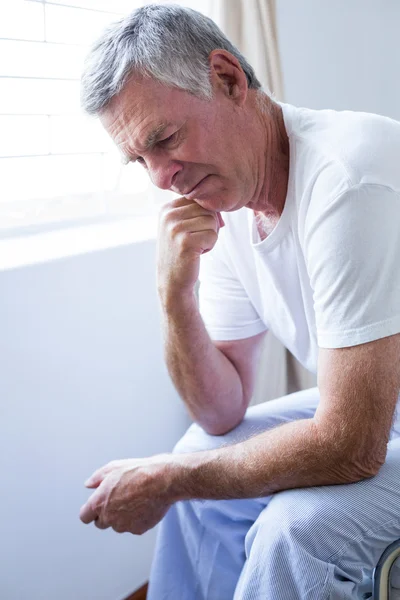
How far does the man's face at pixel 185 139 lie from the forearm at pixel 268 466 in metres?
0.42

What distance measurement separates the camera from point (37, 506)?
5.21 feet

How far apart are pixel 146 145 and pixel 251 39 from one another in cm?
80

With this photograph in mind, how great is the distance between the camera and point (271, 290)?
1430 mm

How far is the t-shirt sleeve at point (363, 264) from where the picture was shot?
1.05 metres

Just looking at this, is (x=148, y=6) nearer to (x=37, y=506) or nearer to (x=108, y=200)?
(x=108, y=200)

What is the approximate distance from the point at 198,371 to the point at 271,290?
0.77ft

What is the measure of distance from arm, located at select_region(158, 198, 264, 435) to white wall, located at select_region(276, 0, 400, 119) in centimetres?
91

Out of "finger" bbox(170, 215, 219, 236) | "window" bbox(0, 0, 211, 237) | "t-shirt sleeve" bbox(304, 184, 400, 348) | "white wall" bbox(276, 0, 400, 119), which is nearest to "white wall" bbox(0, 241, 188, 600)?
"window" bbox(0, 0, 211, 237)

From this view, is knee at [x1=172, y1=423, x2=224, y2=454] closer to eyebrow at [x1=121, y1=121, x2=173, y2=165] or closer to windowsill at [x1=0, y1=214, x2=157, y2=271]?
windowsill at [x1=0, y1=214, x2=157, y2=271]

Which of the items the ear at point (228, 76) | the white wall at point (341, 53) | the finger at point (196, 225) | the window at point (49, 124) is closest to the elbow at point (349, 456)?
the finger at point (196, 225)

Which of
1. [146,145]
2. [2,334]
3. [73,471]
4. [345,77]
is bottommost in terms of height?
[73,471]

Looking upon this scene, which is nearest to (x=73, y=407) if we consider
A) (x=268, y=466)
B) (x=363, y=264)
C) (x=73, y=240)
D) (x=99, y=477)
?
(x=99, y=477)

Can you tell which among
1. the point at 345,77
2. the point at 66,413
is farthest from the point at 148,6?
the point at 345,77

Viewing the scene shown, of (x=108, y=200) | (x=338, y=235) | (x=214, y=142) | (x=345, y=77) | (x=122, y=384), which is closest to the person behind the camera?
(x=338, y=235)
